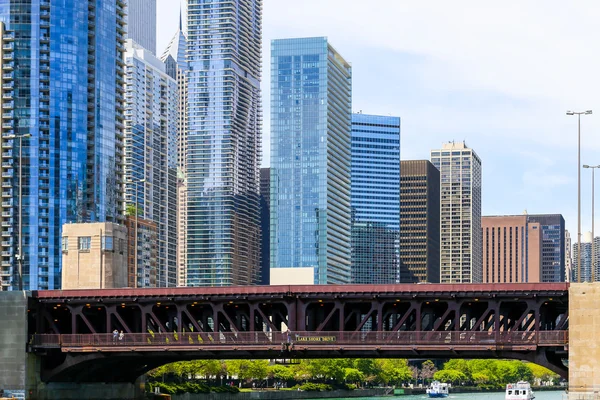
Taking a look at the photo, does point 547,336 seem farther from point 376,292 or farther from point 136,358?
point 136,358

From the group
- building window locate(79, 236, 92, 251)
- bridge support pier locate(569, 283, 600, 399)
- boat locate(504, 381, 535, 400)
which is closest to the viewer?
bridge support pier locate(569, 283, 600, 399)

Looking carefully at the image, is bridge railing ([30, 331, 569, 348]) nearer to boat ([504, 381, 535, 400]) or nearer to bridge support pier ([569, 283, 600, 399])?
bridge support pier ([569, 283, 600, 399])

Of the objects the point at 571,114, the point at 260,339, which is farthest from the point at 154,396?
the point at 571,114

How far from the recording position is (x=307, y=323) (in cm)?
11875

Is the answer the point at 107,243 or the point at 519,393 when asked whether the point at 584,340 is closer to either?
the point at 107,243

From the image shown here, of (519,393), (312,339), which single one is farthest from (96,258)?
(519,393)

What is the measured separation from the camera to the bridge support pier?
101062 millimetres

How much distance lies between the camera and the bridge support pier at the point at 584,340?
332 ft

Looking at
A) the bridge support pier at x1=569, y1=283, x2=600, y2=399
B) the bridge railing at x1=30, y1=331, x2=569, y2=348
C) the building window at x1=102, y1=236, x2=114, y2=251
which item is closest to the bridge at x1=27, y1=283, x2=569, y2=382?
the bridge railing at x1=30, y1=331, x2=569, y2=348

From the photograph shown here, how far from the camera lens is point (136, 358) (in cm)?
12000

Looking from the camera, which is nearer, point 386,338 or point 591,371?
Answer: point 591,371

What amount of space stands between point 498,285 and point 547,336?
612cm

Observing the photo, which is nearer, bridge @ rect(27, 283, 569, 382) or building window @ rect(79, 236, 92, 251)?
bridge @ rect(27, 283, 569, 382)

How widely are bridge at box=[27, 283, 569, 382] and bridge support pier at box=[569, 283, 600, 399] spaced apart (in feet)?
5.90
